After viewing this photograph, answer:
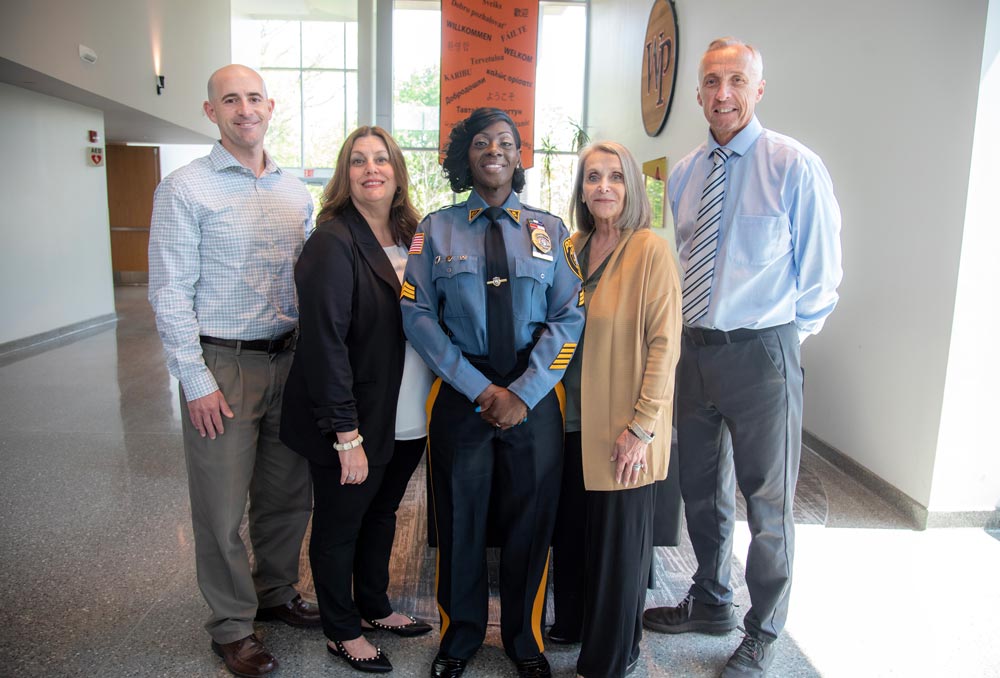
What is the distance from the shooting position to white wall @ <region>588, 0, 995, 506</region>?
3047 millimetres

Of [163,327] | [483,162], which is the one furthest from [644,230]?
[163,327]

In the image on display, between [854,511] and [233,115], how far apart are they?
3226 millimetres

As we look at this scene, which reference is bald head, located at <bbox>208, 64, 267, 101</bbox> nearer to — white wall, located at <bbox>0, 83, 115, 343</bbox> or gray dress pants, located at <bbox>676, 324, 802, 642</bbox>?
gray dress pants, located at <bbox>676, 324, 802, 642</bbox>

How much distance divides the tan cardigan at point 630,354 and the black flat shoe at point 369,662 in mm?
855

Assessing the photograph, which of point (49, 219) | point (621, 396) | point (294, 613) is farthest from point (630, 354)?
point (49, 219)

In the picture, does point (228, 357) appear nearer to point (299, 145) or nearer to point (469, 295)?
point (469, 295)

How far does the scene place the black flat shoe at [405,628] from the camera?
2266mm

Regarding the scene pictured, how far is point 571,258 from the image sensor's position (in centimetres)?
196

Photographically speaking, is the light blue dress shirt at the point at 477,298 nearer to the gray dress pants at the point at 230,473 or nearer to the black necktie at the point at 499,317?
the black necktie at the point at 499,317

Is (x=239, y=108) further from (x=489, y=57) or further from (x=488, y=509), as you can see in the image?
(x=489, y=57)

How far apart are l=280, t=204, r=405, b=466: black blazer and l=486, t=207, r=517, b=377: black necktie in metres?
0.29

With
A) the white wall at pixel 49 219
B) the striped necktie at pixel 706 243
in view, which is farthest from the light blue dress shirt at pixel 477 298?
the white wall at pixel 49 219

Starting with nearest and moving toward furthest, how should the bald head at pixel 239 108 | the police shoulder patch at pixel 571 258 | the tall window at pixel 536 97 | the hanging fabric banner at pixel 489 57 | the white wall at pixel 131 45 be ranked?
the police shoulder patch at pixel 571 258 < the bald head at pixel 239 108 < the hanging fabric banner at pixel 489 57 < the white wall at pixel 131 45 < the tall window at pixel 536 97

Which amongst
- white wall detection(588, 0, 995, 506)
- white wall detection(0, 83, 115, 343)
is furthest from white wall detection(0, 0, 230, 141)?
white wall detection(588, 0, 995, 506)
